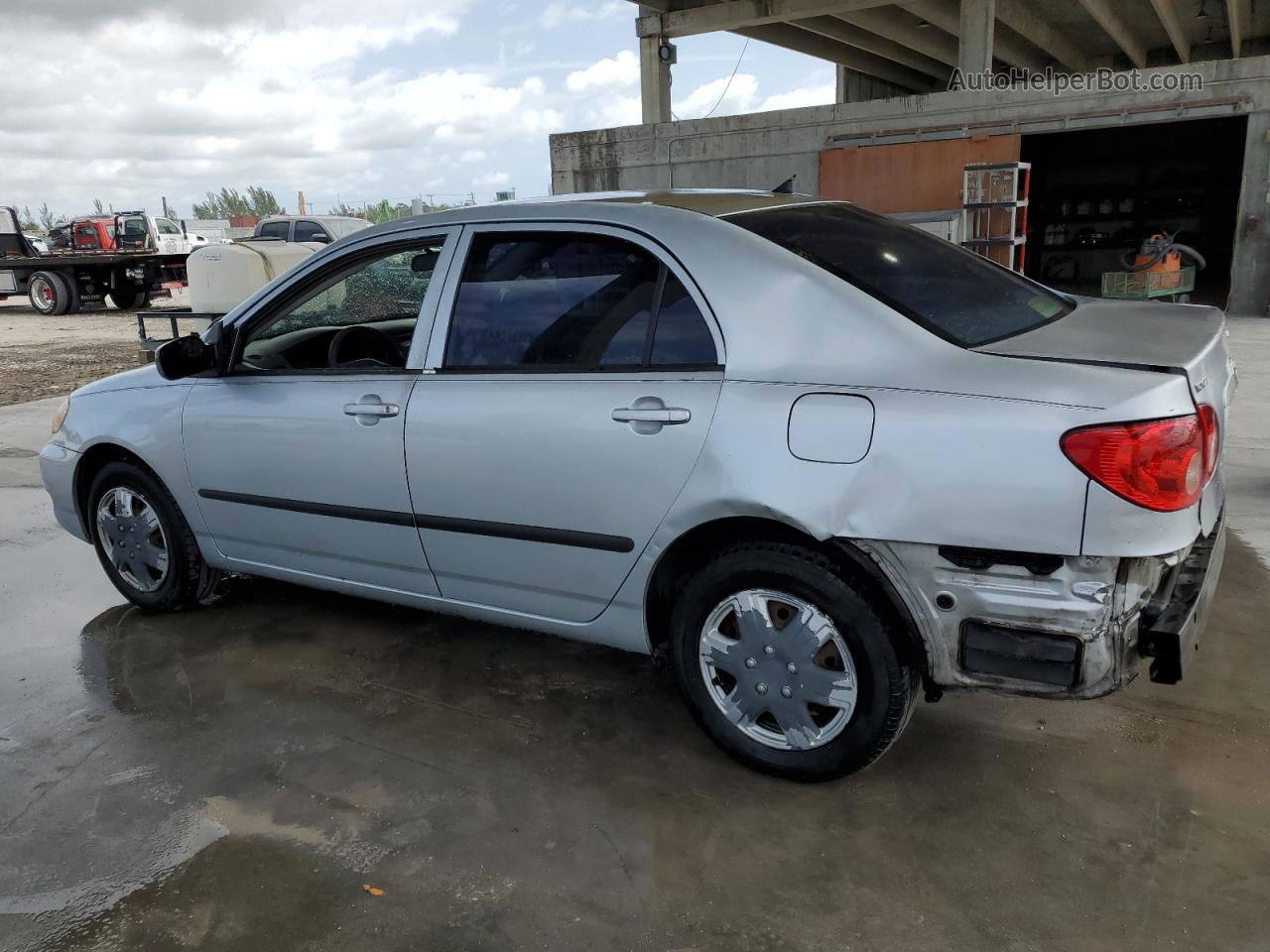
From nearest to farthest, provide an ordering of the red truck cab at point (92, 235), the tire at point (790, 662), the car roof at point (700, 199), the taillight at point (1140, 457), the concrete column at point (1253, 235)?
the taillight at point (1140, 457)
the tire at point (790, 662)
the car roof at point (700, 199)
the concrete column at point (1253, 235)
the red truck cab at point (92, 235)

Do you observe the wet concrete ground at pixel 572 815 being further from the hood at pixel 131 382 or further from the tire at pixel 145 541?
the hood at pixel 131 382

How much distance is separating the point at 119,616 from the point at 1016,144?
14656mm

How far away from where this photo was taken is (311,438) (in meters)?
3.30

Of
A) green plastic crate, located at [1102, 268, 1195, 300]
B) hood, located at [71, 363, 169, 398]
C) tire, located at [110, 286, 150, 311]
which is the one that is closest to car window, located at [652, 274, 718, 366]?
hood, located at [71, 363, 169, 398]

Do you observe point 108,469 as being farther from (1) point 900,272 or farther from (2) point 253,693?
(1) point 900,272

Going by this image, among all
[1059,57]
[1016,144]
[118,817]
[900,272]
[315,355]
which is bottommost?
[118,817]

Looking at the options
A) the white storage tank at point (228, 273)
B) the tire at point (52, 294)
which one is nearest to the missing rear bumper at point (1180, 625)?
the white storage tank at point (228, 273)

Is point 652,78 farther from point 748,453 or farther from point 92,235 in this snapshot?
point 748,453

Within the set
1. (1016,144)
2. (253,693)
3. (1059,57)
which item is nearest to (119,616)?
(253,693)

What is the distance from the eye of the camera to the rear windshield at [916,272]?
258 centimetres

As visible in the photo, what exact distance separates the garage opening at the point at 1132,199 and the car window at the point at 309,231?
48.1ft

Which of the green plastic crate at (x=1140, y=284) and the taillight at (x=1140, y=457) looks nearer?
the taillight at (x=1140, y=457)

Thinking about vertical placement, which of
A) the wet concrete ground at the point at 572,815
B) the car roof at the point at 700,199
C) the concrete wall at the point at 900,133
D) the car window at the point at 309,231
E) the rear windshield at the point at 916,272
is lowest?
the wet concrete ground at the point at 572,815

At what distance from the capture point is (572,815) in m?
2.58
